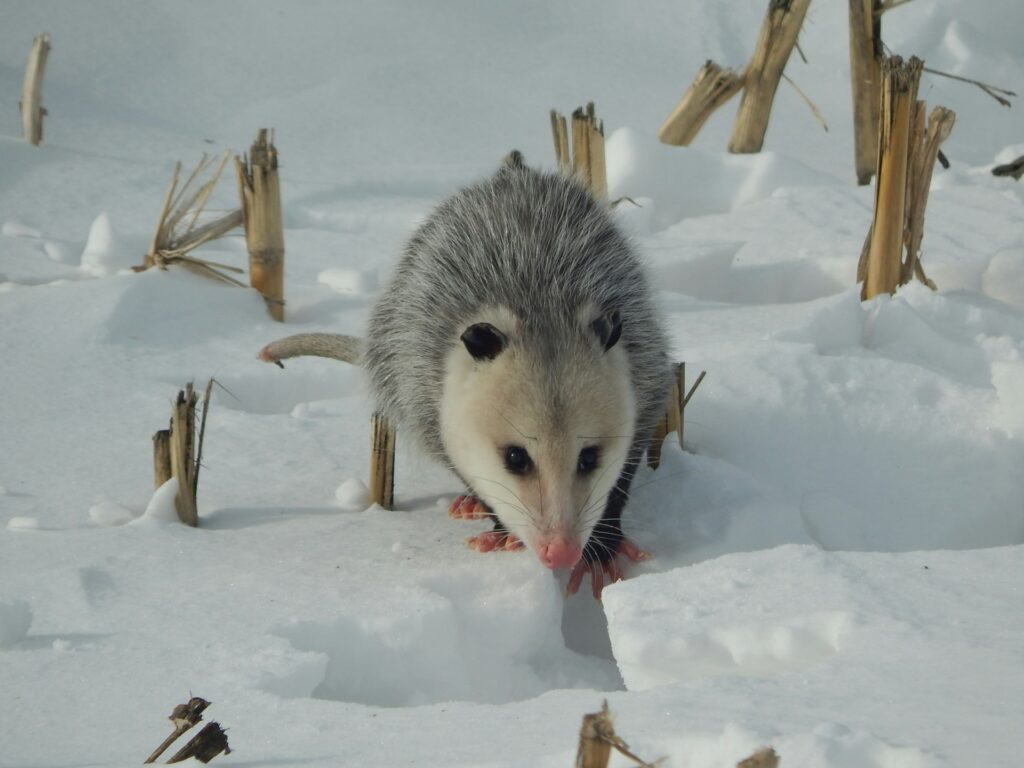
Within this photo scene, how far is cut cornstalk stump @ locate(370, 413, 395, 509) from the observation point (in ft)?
8.99

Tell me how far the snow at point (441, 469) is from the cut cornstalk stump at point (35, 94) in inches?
2.8

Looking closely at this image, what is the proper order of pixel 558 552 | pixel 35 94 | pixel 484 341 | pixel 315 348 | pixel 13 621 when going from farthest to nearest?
pixel 35 94, pixel 315 348, pixel 484 341, pixel 558 552, pixel 13 621

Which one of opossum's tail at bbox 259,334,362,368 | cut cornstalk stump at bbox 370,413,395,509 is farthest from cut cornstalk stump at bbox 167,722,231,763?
opossum's tail at bbox 259,334,362,368

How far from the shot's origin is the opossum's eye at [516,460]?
2.21 m

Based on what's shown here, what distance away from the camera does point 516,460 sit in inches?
87.6

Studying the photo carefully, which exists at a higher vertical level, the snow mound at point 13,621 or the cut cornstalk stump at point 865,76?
the cut cornstalk stump at point 865,76

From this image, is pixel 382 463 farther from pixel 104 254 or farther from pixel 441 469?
pixel 104 254

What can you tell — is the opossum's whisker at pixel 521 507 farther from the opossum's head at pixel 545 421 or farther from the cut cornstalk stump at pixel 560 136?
the cut cornstalk stump at pixel 560 136

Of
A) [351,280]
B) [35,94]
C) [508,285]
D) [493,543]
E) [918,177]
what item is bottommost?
[493,543]

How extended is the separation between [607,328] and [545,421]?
0.26 m

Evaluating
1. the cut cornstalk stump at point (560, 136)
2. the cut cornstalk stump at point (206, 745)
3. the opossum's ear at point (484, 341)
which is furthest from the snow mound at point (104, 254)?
the cut cornstalk stump at point (206, 745)

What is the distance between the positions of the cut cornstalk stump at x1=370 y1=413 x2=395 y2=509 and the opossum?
4 centimetres

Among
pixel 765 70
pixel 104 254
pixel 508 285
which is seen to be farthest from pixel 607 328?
pixel 765 70

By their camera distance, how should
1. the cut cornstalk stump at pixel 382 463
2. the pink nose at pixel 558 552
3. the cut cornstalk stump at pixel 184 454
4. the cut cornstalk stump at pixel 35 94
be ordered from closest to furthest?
the pink nose at pixel 558 552, the cut cornstalk stump at pixel 184 454, the cut cornstalk stump at pixel 382 463, the cut cornstalk stump at pixel 35 94
